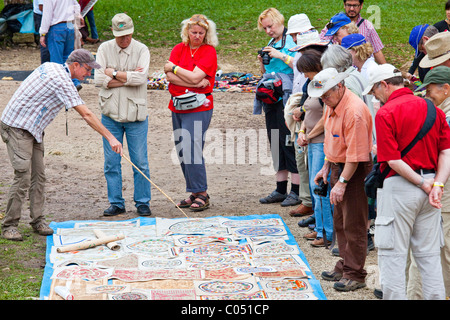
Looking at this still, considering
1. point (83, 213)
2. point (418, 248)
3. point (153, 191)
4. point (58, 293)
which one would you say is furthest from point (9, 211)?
point (418, 248)

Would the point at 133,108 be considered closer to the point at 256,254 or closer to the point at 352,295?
the point at 256,254

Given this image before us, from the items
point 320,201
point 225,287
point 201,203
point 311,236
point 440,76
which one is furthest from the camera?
point 201,203

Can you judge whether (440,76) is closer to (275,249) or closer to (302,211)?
(275,249)

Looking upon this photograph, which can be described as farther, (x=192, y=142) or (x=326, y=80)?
(x=192, y=142)

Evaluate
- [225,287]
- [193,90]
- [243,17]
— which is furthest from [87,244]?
[243,17]

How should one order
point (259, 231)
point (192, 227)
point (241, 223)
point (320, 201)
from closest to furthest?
point (320, 201)
point (259, 231)
point (192, 227)
point (241, 223)

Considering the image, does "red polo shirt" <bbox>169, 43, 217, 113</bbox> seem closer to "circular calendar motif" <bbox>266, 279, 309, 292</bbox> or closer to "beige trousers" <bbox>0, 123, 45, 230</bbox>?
"beige trousers" <bbox>0, 123, 45, 230</bbox>

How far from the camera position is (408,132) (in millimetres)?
3857

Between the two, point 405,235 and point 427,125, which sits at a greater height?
point 427,125

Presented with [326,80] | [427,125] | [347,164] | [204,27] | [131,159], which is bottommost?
[131,159]

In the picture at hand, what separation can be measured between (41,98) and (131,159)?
1423 mm

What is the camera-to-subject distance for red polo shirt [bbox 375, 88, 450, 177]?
384 cm

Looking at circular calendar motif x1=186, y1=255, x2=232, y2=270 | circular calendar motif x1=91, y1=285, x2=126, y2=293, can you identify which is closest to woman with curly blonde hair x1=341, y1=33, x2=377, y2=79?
circular calendar motif x1=186, y1=255, x2=232, y2=270

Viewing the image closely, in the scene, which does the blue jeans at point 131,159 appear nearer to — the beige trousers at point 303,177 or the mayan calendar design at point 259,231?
the mayan calendar design at point 259,231
